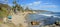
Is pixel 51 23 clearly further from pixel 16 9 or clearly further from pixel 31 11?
pixel 16 9

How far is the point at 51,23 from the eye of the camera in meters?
1.84

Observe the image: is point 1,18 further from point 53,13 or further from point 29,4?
point 53,13

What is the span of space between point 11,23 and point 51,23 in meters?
0.51

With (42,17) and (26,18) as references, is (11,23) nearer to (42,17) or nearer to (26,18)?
(26,18)

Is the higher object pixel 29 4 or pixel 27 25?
pixel 29 4

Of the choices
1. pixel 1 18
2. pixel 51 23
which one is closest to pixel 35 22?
pixel 51 23

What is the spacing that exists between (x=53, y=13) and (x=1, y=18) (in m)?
0.67

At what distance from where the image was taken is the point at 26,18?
1.86 metres

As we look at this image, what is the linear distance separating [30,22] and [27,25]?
2.1 inches

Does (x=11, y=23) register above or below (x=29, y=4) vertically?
below

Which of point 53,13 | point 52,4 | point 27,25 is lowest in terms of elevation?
point 27,25

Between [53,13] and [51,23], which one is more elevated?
[53,13]

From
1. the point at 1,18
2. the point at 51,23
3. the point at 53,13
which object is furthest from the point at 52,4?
the point at 1,18

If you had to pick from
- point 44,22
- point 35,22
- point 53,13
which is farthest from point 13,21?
point 53,13
